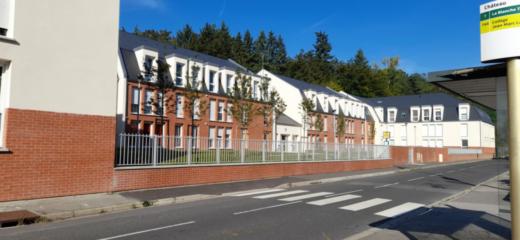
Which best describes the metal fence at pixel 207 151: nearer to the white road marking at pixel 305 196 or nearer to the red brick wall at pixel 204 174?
the red brick wall at pixel 204 174

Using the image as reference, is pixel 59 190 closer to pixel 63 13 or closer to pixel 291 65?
pixel 63 13

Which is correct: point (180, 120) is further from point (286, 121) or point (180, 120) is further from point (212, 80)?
point (286, 121)

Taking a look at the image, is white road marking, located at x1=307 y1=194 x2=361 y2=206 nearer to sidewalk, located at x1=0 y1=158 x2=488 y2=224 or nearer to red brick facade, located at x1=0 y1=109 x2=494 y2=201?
sidewalk, located at x1=0 y1=158 x2=488 y2=224

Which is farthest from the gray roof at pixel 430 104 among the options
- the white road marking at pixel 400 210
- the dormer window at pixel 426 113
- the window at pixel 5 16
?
the window at pixel 5 16

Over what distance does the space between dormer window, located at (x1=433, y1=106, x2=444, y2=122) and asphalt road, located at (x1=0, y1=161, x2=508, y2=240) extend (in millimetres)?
59687

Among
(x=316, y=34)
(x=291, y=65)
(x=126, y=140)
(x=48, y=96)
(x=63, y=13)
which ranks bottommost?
(x=126, y=140)

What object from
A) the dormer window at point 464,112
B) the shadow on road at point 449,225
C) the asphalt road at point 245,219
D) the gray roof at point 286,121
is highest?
the dormer window at point 464,112

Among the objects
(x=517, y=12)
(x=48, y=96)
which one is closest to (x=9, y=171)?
(x=48, y=96)

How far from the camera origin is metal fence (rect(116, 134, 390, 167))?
49.0 ft

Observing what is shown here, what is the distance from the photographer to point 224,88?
39.6 metres

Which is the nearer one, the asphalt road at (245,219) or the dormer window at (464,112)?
the asphalt road at (245,219)

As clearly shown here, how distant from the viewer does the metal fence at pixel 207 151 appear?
14.9 m

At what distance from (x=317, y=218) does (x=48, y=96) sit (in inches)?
355

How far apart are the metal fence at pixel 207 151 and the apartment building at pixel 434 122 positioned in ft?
143
